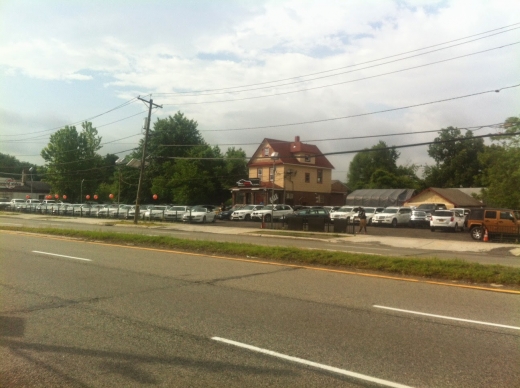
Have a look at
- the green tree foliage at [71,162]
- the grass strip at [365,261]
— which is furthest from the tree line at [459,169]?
the green tree foliage at [71,162]

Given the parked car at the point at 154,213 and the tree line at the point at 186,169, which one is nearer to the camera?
the parked car at the point at 154,213

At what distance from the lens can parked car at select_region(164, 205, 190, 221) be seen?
4378cm

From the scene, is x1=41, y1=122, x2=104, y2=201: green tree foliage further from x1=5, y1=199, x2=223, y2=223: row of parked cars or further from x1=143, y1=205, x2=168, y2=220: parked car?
x1=143, y1=205, x2=168, y2=220: parked car

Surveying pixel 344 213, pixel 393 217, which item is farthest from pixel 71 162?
pixel 393 217

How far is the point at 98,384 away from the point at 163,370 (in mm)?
690

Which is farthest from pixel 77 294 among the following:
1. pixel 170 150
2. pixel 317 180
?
pixel 170 150

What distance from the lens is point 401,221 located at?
136 feet

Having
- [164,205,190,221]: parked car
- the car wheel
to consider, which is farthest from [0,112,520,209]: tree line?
the car wheel

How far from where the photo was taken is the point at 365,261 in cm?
1380

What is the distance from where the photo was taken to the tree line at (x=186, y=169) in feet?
185

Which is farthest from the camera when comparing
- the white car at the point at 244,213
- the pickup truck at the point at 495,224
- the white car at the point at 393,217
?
the white car at the point at 244,213

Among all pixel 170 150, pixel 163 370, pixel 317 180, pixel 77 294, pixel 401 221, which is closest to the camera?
pixel 163 370

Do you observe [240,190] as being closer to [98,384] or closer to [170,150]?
[170,150]

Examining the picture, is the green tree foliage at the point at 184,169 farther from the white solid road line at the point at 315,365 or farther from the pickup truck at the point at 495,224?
the white solid road line at the point at 315,365
